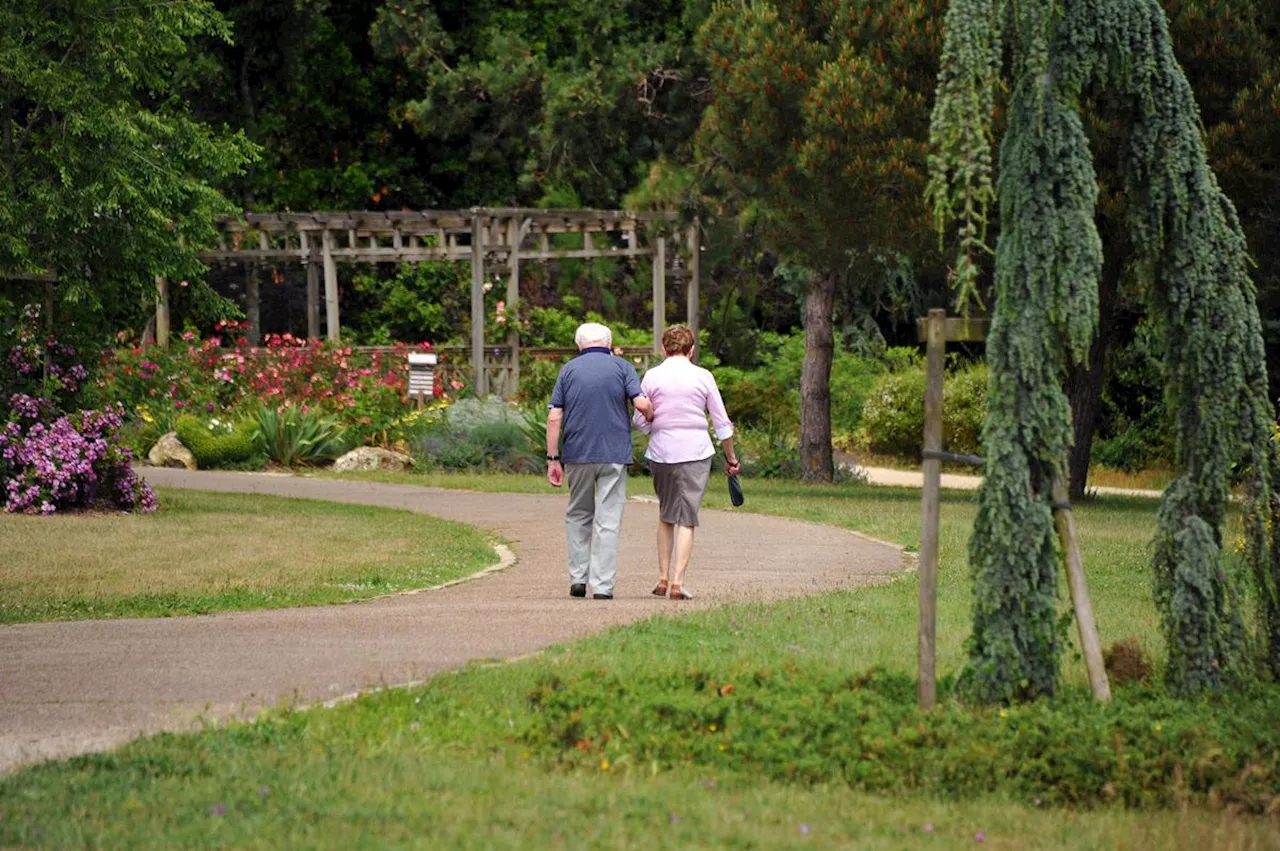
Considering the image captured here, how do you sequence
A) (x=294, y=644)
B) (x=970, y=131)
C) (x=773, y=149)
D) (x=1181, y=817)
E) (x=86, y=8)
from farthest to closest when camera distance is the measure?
(x=773, y=149) → (x=86, y=8) → (x=294, y=644) → (x=970, y=131) → (x=1181, y=817)

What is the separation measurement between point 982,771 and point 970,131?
2470mm

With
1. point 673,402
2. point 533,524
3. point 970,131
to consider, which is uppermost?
point 970,131

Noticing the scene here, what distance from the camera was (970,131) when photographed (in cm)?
700

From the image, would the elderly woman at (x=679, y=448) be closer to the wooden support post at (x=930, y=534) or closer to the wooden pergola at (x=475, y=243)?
the wooden support post at (x=930, y=534)

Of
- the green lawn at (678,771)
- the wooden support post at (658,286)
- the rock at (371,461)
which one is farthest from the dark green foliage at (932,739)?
the wooden support post at (658,286)

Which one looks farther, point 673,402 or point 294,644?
point 673,402

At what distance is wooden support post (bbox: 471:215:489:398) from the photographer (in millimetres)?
27484

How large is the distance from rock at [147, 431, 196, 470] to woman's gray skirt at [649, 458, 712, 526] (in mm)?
14094

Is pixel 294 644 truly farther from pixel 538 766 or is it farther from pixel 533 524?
pixel 533 524

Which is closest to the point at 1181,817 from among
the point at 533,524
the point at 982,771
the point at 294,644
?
the point at 982,771

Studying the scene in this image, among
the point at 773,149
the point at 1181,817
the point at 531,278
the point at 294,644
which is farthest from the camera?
the point at 531,278

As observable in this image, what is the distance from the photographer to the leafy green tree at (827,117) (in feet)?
64.7

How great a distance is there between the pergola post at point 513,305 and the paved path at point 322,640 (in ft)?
40.8

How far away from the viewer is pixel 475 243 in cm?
2789
